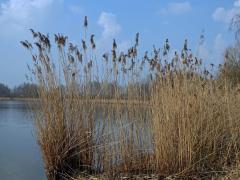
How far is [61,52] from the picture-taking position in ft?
19.3

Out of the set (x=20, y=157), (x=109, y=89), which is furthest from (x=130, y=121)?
(x=20, y=157)

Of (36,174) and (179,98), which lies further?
(36,174)

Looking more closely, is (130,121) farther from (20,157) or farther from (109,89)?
(20,157)

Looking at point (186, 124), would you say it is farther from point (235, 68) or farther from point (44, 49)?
point (235, 68)

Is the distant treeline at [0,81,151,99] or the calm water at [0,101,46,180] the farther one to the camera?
the calm water at [0,101,46,180]

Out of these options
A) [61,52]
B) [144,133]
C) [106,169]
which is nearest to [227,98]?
[144,133]

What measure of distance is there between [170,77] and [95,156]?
151 centimetres

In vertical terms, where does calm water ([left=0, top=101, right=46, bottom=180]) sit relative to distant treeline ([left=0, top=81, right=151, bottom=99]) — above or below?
below

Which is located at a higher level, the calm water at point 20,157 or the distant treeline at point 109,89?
the distant treeline at point 109,89

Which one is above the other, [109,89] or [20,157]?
[109,89]

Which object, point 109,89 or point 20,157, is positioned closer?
point 109,89

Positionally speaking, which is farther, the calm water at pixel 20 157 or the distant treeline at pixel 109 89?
the calm water at pixel 20 157

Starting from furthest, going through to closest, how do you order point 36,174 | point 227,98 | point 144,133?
point 36,174 → point 227,98 → point 144,133

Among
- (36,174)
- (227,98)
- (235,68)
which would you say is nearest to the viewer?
(227,98)
